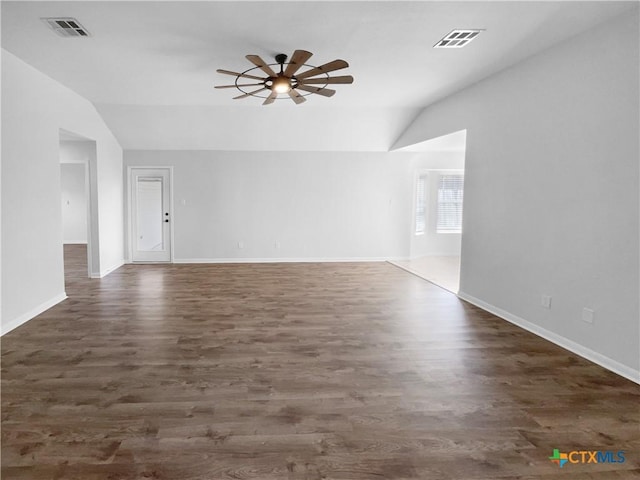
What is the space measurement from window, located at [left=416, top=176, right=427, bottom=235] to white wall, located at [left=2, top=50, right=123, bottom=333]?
6925mm

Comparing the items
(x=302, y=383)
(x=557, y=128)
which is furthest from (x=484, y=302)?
(x=302, y=383)

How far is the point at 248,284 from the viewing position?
258 inches

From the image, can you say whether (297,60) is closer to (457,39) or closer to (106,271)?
(457,39)

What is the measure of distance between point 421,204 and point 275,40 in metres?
6.51

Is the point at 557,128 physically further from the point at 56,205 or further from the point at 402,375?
the point at 56,205

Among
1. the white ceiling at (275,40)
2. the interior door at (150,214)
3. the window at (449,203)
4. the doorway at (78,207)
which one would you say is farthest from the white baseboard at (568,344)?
the interior door at (150,214)

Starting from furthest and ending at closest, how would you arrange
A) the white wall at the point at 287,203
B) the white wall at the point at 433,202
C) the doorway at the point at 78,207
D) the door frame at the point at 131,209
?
the white wall at the point at 433,202 < the white wall at the point at 287,203 < the door frame at the point at 131,209 < the doorway at the point at 78,207

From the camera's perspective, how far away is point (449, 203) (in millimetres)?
9883

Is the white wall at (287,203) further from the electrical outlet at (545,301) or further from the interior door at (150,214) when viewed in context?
the electrical outlet at (545,301)

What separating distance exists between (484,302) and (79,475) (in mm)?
4579

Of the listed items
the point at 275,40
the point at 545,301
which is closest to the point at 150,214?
the point at 275,40

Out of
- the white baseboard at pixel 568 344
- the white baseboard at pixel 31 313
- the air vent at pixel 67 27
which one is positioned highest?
the air vent at pixel 67 27

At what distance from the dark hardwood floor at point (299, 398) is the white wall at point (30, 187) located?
13.9 inches

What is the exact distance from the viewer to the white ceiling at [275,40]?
319cm
